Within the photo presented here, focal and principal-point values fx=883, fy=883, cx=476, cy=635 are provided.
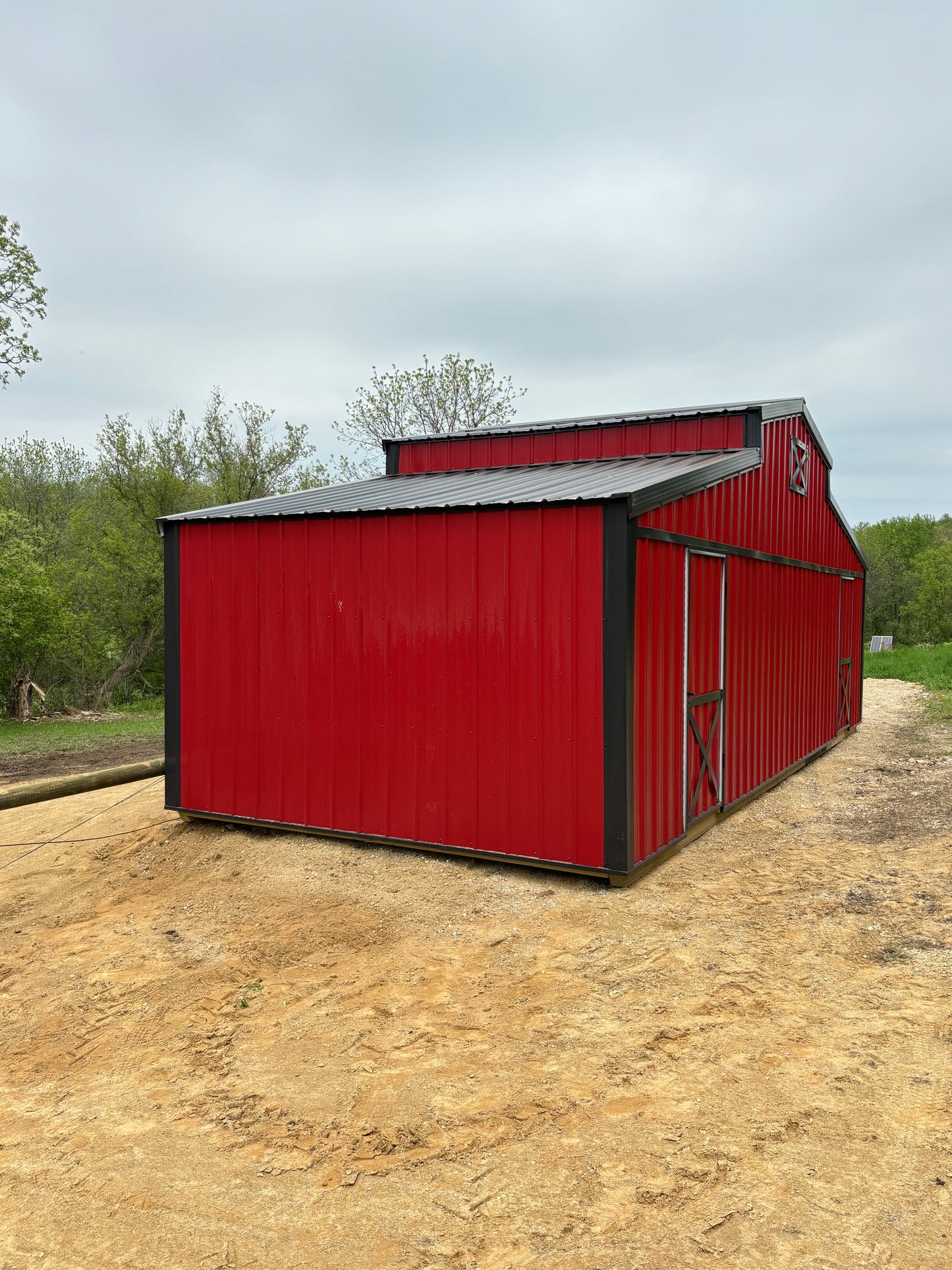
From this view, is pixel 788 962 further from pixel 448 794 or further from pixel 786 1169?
pixel 448 794

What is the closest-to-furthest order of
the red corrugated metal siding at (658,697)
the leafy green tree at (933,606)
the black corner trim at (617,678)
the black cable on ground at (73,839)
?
the black corner trim at (617,678) → the red corrugated metal siding at (658,697) → the black cable on ground at (73,839) → the leafy green tree at (933,606)

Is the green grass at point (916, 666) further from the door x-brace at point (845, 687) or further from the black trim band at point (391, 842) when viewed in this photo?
the black trim band at point (391, 842)

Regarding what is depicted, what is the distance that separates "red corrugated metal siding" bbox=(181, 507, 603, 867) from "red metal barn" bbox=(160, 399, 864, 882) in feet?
0.06

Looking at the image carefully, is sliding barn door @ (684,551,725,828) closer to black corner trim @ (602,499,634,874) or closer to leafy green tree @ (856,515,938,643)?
black corner trim @ (602,499,634,874)

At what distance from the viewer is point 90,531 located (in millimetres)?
26422

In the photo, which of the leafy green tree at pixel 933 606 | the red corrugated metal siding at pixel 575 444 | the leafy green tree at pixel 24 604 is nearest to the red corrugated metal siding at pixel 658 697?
the red corrugated metal siding at pixel 575 444

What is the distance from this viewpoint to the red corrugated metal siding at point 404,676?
668 cm

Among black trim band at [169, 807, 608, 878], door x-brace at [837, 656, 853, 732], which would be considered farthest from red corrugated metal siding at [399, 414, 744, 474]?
door x-brace at [837, 656, 853, 732]

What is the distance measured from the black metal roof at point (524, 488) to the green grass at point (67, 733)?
6.92 metres

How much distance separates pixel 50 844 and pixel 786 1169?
7676mm

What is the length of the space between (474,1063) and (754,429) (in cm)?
796

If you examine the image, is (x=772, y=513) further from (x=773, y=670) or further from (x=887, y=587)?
(x=887, y=587)

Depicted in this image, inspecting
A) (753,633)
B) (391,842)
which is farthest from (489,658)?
(753,633)

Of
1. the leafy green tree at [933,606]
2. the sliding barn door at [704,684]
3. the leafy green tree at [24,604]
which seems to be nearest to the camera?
the sliding barn door at [704,684]
